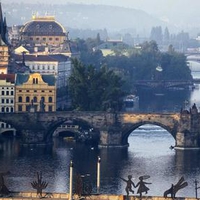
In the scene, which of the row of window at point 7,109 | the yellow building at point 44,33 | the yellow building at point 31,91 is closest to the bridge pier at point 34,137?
the yellow building at point 31,91

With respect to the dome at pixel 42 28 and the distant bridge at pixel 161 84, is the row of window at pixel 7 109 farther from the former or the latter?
the distant bridge at pixel 161 84

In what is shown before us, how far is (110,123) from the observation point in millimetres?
117125

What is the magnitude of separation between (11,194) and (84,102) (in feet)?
211

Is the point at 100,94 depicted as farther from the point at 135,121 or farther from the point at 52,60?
the point at 52,60

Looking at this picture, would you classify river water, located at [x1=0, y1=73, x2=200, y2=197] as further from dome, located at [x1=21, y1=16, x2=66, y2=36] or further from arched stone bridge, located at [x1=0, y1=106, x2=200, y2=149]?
dome, located at [x1=21, y1=16, x2=66, y2=36]

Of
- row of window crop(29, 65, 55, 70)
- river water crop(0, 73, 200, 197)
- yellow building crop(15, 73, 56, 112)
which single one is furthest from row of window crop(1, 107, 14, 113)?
row of window crop(29, 65, 55, 70)

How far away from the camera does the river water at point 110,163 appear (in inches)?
3634

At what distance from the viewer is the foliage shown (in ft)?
411

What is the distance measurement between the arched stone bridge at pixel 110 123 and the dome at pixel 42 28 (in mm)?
71122

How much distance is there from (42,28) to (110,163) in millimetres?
87002

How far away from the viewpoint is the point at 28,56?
160 metres

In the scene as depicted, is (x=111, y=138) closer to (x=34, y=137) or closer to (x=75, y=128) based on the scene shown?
(x=75, y=128)

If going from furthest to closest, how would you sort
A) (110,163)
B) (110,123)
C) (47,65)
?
1. (47,65)
2. (110,123)
3. (110,163)

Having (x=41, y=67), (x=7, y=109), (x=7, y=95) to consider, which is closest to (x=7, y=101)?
(x=7, y=95)
